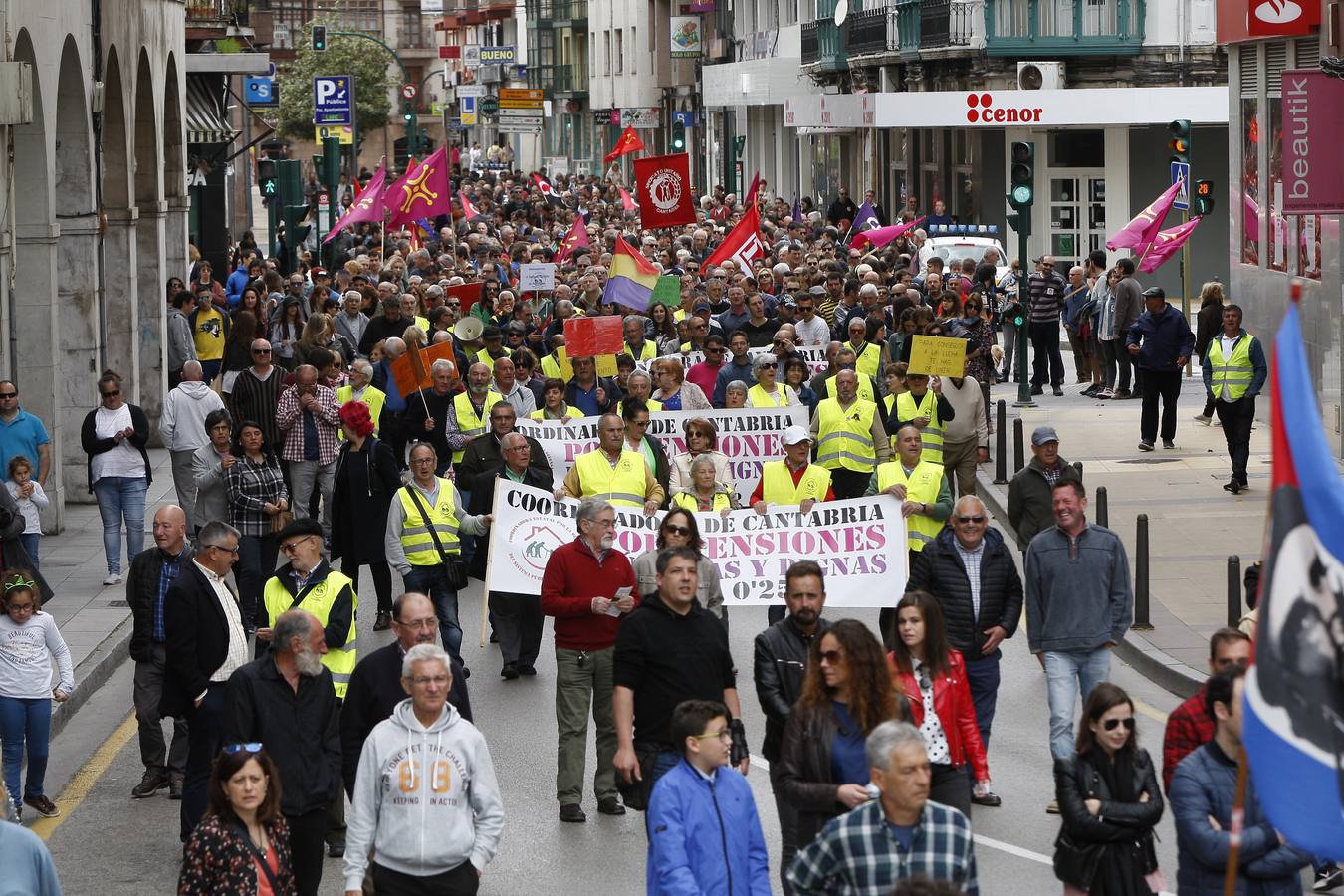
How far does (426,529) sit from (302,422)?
4425 mm

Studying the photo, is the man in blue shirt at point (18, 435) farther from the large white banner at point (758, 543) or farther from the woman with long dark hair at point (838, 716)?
the woman with long dark hair at point (838, 716)

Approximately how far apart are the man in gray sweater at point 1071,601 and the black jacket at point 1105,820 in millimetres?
2869

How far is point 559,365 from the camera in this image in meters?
20.5

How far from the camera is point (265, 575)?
1478cm

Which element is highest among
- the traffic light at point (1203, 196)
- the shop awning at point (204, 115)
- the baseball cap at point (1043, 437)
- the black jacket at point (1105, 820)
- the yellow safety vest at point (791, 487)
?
the shop awning at point (204, 115)

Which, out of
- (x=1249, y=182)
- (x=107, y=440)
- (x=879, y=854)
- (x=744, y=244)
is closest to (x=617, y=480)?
(x=107, y=440)

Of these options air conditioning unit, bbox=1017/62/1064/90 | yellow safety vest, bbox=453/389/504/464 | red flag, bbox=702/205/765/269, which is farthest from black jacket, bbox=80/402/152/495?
air conditioning unit, bbox=1017/62/1064/90

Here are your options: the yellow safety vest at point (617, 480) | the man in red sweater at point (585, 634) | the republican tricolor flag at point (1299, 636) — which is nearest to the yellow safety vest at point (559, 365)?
the yellow safety vest at point (617, 480)

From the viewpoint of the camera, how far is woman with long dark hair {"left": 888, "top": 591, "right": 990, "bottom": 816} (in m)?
8.77

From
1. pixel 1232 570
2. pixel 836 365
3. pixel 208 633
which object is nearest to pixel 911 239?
pixel 836 365

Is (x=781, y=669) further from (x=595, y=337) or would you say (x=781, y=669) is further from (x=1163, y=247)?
(x=1163, y=247)

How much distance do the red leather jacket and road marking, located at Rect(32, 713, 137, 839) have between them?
444 centimetres

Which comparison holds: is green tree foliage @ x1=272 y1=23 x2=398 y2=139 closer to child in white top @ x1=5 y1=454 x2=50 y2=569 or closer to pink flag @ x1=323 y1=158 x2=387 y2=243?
pink flag @ x1=323 y1=158 x2=387 y2=243

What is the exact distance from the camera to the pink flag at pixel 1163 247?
27125mm
